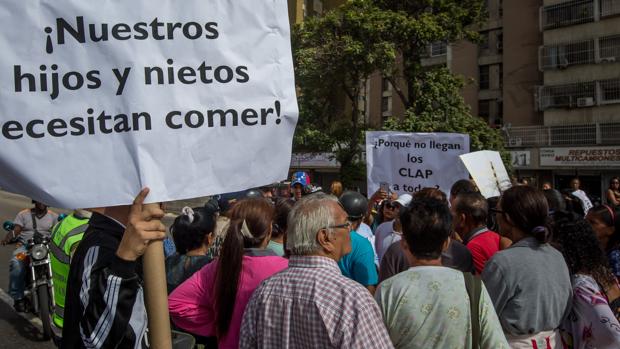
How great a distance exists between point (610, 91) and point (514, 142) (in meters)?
4.68

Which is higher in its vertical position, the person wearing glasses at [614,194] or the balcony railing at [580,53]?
the balcony railing at [580,53]

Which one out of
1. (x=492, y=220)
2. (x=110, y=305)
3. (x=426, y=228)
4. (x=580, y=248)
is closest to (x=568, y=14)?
(x=492, y=220)

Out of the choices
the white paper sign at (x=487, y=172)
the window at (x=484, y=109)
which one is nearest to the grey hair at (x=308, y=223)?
the white paper sign at (x=487, y=172)

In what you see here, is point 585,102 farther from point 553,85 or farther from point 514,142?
point 514,142

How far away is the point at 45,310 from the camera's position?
5531 mm

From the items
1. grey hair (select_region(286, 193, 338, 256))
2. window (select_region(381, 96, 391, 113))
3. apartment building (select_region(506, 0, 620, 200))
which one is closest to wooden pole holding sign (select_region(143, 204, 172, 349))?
grey hair (select_region(286, 193, 338, 256))

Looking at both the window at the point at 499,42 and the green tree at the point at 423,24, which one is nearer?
the green tree at the point at 423,24

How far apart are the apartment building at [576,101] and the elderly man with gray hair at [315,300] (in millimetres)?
23850

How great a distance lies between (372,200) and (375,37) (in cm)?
1478

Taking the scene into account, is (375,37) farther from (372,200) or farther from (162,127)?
(162,127)

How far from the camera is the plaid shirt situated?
183 cm

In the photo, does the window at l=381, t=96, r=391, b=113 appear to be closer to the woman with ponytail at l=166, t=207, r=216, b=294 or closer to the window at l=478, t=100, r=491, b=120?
the window at l=478, t=100, r=491, b=120

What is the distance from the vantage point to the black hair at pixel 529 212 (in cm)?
276

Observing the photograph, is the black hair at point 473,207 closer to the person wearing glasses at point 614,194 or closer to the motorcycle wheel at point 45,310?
the motorcycle wheel at point 45,310
